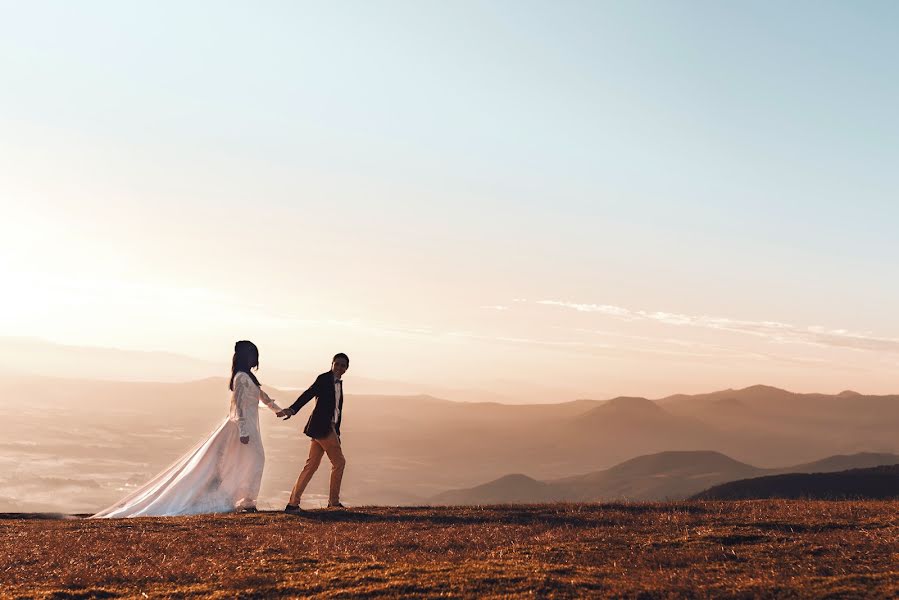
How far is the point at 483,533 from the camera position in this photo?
13.3 m

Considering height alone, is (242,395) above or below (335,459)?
above

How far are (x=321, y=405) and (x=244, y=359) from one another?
226 centimetres

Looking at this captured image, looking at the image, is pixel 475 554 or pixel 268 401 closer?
pixel 475 554

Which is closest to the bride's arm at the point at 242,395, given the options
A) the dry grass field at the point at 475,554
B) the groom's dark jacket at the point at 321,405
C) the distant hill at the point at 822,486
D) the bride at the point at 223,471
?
the bride at the point at 223,471

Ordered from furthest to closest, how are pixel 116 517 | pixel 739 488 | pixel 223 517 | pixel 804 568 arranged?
pixel 739 488 → pixel 116 517 → pixel 223 517 → pixel 804 568

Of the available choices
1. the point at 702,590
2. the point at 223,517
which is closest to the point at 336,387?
the point at 223,517

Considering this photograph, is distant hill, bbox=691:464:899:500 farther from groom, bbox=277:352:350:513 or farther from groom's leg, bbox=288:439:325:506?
groom's leg, bbox=288:439:325:506

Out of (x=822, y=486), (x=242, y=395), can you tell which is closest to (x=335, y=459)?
(x=242, y=395)

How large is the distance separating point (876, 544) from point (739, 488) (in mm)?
46953

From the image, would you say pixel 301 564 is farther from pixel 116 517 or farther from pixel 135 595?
pixel 116 517

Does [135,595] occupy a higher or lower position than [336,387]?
lower

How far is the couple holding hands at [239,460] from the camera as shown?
17.3 metres

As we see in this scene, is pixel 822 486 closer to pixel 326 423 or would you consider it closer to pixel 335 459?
pixel 335 459

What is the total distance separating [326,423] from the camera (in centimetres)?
1744
